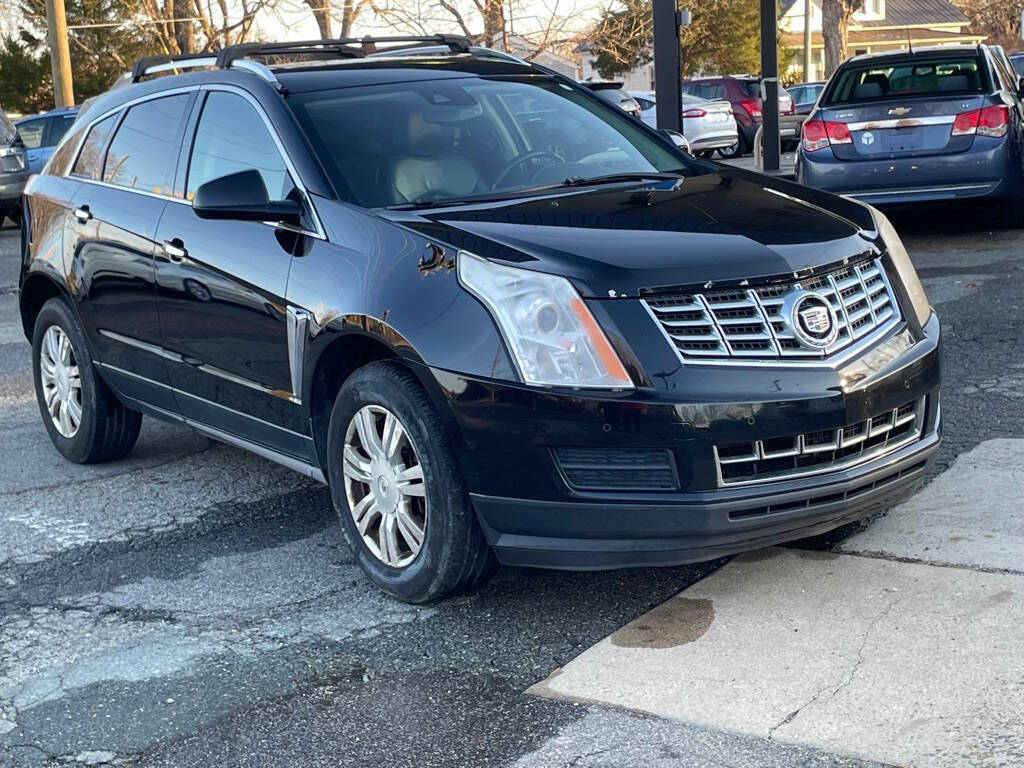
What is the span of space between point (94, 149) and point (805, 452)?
12.3 ft

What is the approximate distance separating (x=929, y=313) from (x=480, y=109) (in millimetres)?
1784

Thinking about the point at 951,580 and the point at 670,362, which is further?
the point at 951,580

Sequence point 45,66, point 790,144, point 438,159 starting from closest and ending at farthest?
point 438,159
point 790,144
point 45,66

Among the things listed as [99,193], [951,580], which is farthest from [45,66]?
[951,580]

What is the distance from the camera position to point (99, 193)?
602 cm

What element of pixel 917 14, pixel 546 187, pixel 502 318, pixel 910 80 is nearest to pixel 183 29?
pixel 910 80

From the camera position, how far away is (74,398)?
254 inches

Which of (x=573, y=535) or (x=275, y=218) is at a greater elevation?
(x=275, y=218)

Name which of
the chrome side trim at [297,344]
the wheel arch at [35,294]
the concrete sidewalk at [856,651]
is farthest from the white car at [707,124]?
the concrete sidewalk at [856,651]

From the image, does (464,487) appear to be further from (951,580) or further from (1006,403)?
(1006,403)

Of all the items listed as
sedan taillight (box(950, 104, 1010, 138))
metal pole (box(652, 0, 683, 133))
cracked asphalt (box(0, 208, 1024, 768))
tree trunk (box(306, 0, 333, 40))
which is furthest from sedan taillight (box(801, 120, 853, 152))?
tree trunk (box(306, 0, 333, 40))

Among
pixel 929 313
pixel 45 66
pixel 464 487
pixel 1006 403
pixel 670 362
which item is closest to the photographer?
pixel 670 362

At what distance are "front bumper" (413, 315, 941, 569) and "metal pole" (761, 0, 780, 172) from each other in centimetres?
1494

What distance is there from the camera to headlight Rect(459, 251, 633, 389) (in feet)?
12.6
